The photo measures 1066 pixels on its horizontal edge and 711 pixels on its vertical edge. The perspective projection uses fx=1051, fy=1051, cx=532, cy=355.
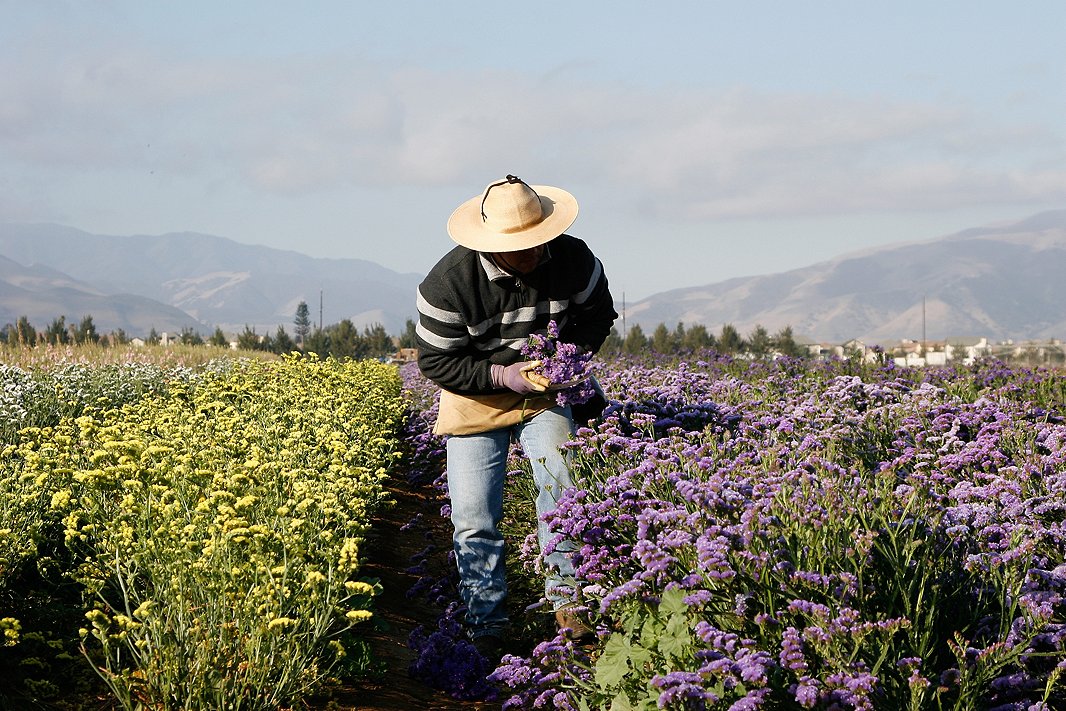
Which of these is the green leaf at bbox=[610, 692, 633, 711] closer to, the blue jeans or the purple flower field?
the purple flower field

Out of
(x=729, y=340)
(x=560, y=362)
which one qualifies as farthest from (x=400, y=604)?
(x=729, y=340)

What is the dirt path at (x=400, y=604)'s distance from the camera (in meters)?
3.85

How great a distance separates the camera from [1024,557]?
2.98 meters

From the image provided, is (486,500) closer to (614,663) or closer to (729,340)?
(614,663)

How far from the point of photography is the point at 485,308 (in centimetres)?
437

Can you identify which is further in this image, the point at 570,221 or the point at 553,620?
the point at 553,620

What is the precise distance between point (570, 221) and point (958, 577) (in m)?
2.03

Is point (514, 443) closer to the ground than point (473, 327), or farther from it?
closer to the ground

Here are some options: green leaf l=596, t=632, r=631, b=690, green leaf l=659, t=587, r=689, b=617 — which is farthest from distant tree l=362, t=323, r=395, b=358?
green leaf l=659, t=587, r=689, b=617

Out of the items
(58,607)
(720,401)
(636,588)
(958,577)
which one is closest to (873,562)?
(958,577)

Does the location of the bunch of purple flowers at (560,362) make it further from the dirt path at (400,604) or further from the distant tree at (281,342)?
the distant tree at (281,342)

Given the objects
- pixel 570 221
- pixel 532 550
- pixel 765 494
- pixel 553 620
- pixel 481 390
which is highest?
pixel 570 221

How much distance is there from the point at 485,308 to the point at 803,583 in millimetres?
1997

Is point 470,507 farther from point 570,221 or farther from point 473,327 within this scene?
point 570,221
